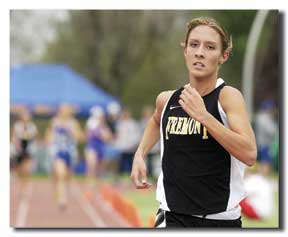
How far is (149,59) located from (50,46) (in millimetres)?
5236

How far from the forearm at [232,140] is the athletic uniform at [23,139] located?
1159 centimetres

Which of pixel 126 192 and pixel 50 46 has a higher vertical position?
pixel 50 46

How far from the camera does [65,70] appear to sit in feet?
78.9

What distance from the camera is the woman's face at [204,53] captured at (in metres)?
4.18

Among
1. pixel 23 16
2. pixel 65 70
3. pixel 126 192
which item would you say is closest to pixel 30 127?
Result: pixel 126 192

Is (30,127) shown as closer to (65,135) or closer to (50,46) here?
(65,135)

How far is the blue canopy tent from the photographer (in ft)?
76.6

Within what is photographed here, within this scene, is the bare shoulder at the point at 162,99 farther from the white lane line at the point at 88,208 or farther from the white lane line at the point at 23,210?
the white lane line at the point at 23,210

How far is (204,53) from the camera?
4172 millimetres

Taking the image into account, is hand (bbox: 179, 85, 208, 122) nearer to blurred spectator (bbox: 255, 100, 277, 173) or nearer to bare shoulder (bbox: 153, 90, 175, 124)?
bare shoulder (bbox: 153, 90, 175, 124)

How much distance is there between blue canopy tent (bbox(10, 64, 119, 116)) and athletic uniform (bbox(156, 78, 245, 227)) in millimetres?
18946

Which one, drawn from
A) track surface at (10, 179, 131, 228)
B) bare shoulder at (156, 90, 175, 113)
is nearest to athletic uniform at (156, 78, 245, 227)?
bare shoulder at (156, 90, 175, 113)

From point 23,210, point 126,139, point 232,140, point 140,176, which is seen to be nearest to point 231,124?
point 232,140

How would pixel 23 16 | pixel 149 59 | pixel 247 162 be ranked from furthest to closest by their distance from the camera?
1. pixel 149 59
2. pixel 23 16
3. pixel 247 162
